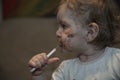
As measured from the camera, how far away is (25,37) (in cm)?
186

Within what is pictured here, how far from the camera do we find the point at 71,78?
3.43 ft

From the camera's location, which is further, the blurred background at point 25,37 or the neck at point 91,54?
the blurred background at point 25,37

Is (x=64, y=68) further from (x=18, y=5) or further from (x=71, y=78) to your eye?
(x=18, y=5)

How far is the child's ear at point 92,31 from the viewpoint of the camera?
1.02 meters

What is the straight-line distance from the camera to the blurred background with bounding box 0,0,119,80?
5.67 ft

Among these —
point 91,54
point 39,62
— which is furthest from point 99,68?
point 39,62

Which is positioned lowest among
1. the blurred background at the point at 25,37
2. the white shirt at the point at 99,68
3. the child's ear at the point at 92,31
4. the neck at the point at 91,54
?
the blurred background at the point at 25,37

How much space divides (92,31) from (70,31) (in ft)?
0.21

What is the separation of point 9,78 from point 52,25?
0.39 m

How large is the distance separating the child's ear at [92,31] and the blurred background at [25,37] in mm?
430

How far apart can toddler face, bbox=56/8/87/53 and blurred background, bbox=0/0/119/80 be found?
0.41 meters

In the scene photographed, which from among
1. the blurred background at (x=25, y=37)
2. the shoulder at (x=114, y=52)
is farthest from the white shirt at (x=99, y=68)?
the blurred background at (x=25, y=37)

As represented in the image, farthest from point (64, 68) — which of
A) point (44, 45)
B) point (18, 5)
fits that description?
point (18, 5)

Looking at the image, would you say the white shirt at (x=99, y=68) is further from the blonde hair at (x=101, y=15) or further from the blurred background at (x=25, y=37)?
the blurred background at (x=25, y=37)
